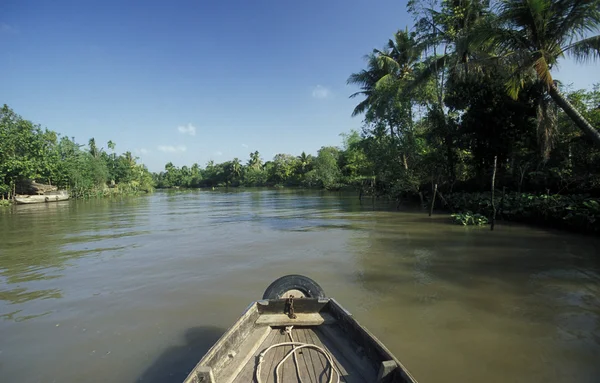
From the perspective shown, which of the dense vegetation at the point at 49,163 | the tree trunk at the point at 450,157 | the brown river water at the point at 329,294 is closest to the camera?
the brown river water at the point at 329,294

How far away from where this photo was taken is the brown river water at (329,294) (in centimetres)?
406

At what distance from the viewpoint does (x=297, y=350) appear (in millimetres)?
3227

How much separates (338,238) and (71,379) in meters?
9.12

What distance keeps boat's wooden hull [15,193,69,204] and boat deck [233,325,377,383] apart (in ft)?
130

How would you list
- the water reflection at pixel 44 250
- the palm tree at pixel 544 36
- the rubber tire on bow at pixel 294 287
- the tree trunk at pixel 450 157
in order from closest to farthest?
the rubber tire on bow at pixel 294 287
the water reflection at pixel 44 250
the palm tree at pixel 544 36
the tree trunk at pixel 450 157

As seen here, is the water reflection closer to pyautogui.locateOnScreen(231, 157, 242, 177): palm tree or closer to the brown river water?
the brown river water

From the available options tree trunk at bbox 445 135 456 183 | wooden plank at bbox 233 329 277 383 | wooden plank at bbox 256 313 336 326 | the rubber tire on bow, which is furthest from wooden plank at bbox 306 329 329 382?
tree trunk at bbox 445 135 456 183

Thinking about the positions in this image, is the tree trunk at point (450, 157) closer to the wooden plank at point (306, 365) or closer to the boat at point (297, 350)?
the boat at point (297, 350)

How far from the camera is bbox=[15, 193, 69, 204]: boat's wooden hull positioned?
3266 centimetres

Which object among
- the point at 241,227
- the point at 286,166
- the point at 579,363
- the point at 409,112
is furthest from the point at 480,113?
the point at 286,166

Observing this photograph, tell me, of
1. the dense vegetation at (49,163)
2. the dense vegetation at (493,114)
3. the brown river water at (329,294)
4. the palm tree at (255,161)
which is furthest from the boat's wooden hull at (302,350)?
the palm tree at (255,161)

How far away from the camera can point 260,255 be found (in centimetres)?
962

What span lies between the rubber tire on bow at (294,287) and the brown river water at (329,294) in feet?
A: 3.69

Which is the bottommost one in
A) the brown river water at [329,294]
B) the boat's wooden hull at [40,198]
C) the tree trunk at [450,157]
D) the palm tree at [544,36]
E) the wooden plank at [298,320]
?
the brown river water at [329,294]
